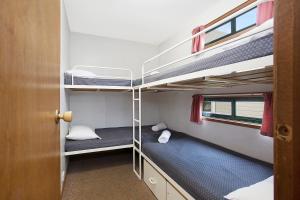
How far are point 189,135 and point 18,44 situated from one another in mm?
2928

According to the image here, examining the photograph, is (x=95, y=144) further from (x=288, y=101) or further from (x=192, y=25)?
(x=192, y=25)

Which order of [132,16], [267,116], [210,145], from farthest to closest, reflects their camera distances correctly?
[132,16] → [210,145] → [267,116]

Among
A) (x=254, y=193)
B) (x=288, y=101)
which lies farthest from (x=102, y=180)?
(x=288, y=101)

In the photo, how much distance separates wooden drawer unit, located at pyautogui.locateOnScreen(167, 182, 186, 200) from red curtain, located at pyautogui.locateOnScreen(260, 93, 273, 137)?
113cm

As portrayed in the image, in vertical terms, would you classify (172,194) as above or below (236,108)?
below

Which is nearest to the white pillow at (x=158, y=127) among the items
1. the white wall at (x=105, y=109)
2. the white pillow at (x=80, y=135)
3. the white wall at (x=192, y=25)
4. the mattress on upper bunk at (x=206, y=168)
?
the white wall at (x=105, y=109)

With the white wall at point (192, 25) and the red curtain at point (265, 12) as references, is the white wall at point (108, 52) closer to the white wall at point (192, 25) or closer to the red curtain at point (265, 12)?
the white wall at point (192, 25)

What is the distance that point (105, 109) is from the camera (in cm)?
369

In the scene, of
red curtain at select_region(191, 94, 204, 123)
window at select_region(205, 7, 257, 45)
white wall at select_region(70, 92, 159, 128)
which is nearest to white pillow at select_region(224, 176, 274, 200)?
red curtain at select_region(191, 94, 204, 123)

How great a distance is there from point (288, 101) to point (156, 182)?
2.03 meters

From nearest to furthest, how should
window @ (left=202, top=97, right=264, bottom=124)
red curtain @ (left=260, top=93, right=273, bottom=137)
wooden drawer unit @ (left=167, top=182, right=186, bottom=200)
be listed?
wooden drawer unit @ (left=167, top=182, right=186, bottom=200) < red curtain @ (left=260, top=93, right=273, bottom=137) < window @ (left=202, top=97, right=264, bottom=124)

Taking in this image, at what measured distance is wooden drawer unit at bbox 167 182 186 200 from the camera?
1.50 m

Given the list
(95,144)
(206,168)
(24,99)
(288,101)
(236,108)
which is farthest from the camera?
(95,144)

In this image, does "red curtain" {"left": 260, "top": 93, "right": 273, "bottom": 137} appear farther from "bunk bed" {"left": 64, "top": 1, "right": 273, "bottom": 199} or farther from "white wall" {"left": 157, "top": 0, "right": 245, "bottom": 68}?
"white wall" {"left": 157, "top": 0, "right": 245, "bottom": 68}
